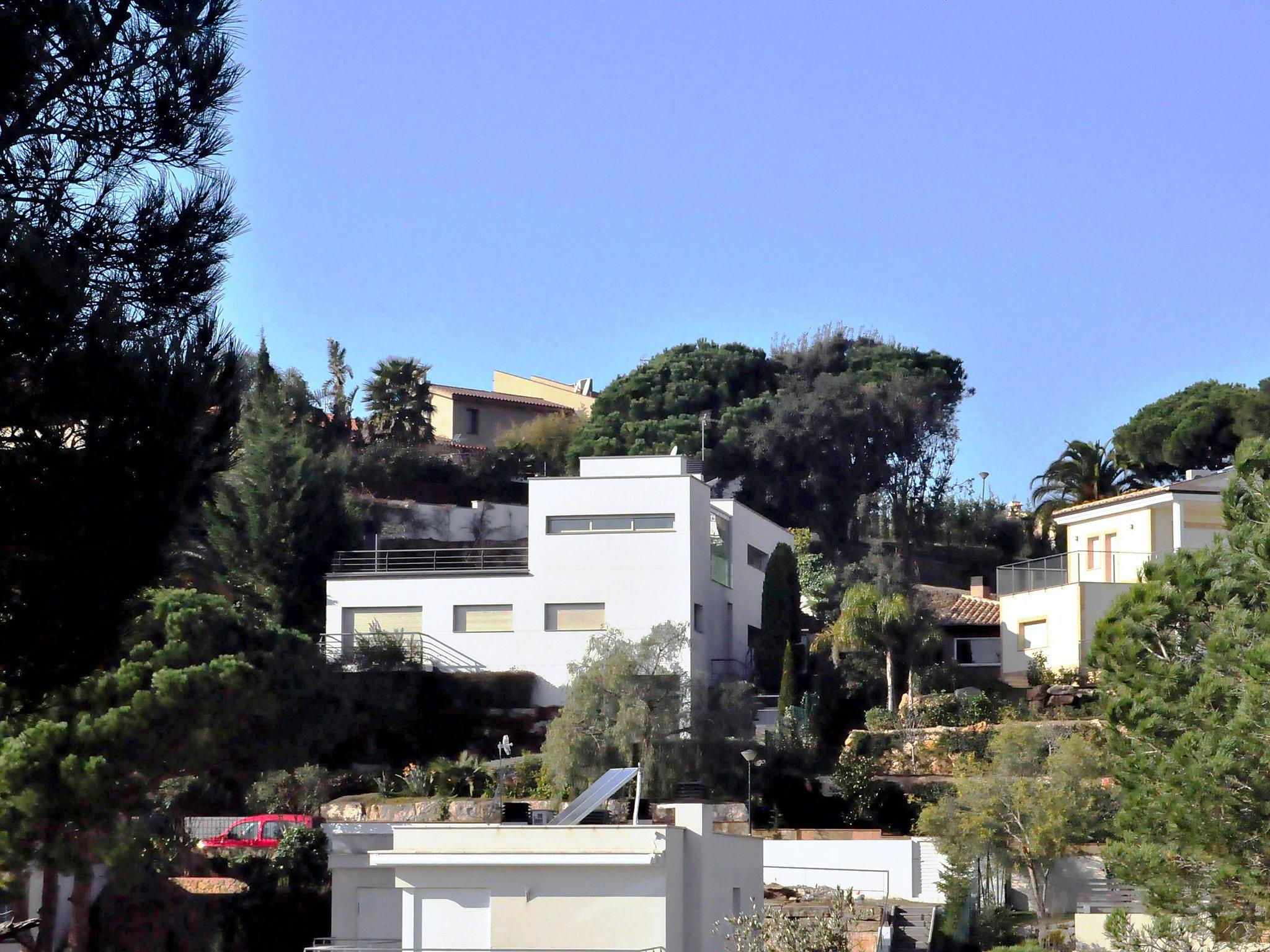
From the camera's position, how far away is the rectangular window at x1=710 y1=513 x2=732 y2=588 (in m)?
46.7

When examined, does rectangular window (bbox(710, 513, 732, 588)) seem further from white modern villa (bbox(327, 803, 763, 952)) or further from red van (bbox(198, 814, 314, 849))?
white modern villa (bbox(327, 803, 763, 952))

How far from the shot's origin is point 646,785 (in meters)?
37.0

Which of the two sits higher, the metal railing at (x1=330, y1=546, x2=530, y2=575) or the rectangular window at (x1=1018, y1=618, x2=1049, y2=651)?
the metal railing at (x1=330, y1=546, x2=530, y2=575)

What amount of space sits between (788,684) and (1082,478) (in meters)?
27.2

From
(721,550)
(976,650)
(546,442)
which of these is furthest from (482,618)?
(546,442)

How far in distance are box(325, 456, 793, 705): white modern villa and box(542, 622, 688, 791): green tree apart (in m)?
2.59

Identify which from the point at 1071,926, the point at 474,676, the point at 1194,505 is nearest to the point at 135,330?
the point at 1071,926

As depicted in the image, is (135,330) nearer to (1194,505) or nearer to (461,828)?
(461,828)

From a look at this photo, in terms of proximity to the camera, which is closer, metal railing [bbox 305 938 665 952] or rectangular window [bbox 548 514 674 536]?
metal railing [bbox 305 938 665 952]

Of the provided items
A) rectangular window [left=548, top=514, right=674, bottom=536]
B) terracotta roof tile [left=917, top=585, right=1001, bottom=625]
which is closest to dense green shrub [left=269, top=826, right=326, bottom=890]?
rectangular window [left=548, top=514, right=674, bottom=536]

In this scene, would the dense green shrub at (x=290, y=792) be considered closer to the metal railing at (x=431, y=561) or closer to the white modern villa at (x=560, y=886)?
the metal railing at (x=431, y=561)

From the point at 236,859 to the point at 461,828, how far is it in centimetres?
1641

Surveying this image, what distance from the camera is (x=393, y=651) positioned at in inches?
1709

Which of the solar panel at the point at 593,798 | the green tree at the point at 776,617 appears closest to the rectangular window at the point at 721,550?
the green tree at the point at 776,617
